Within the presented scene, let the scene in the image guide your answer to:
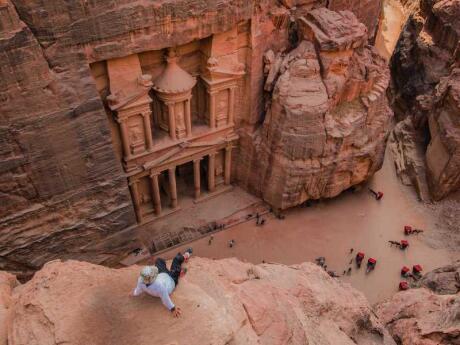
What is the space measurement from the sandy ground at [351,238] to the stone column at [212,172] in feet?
6.49

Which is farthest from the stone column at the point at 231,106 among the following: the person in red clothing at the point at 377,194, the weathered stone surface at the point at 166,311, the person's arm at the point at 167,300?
the person's arm at the point at 167,300

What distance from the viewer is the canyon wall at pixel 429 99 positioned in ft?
53.7

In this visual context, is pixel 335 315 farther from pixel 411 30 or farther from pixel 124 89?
pixel 411 30

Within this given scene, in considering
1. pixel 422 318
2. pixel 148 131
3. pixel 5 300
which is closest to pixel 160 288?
pixel 5 300

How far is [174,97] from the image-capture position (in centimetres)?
1348

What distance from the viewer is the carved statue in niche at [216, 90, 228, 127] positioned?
1493 centimetres

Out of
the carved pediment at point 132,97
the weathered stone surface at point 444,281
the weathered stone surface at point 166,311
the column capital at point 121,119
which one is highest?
the weathered stone surface at point 166,311

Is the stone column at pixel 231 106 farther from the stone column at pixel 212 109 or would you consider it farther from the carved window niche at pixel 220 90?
the stone column at pixel 212 109

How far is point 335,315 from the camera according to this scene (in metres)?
7.33

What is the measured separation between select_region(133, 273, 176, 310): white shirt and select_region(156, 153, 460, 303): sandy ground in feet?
31.9

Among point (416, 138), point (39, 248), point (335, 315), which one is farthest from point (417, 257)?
→ point (39, 248)

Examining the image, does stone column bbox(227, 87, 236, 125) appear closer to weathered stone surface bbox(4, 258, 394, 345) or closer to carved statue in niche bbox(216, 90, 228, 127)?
carved statue in niche bbox(216, 90, 228, 127)

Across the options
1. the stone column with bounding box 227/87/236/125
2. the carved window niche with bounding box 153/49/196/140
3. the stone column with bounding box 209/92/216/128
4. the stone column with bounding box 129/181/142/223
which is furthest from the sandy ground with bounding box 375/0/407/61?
the stone column with bounding box 129/181/142/223

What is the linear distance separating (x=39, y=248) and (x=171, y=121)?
5765 mm
